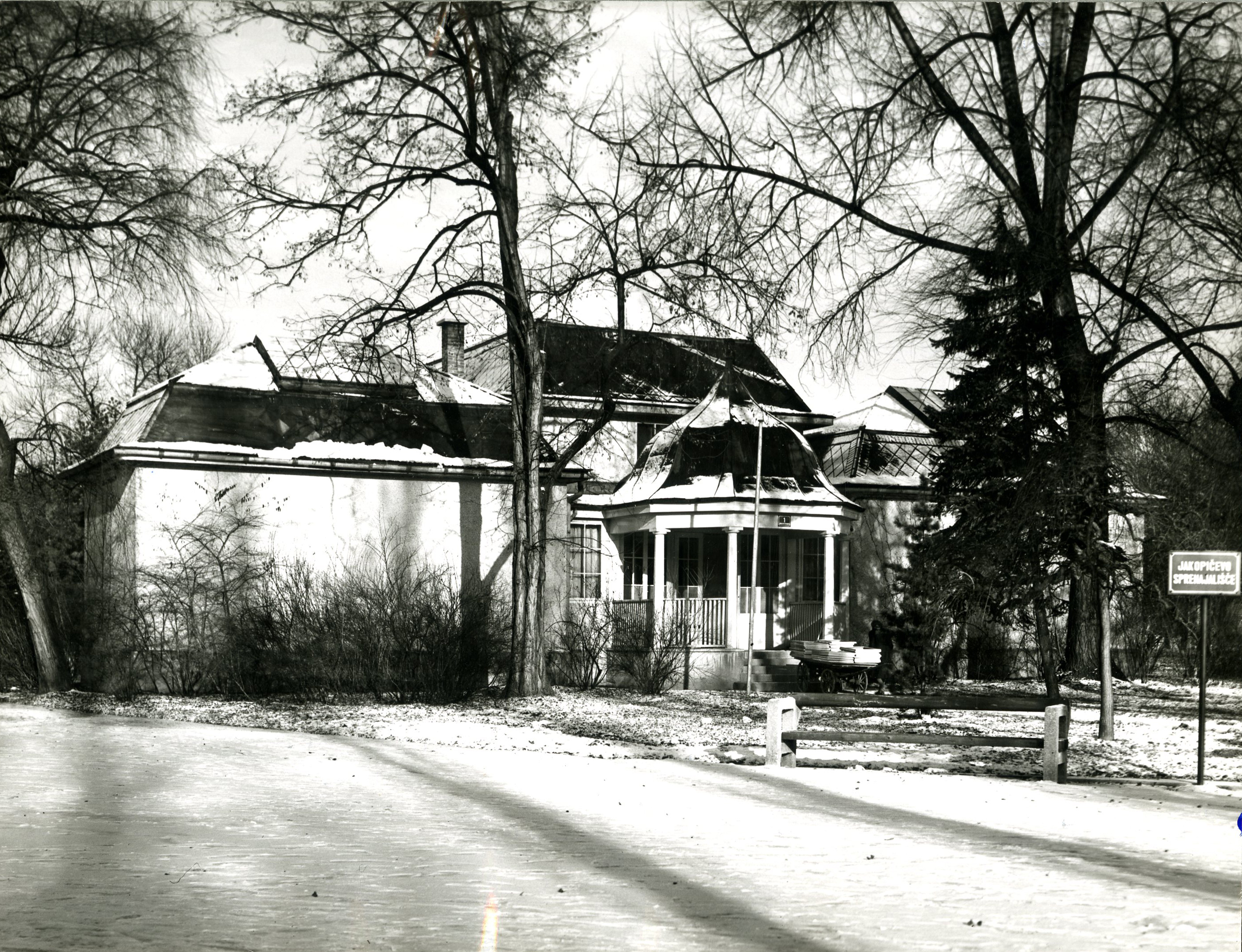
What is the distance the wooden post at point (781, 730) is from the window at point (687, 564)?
48.7 feet

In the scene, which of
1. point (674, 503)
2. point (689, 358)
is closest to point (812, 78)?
point (689, 358)

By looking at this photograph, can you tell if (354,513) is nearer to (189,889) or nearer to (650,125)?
(650,125)

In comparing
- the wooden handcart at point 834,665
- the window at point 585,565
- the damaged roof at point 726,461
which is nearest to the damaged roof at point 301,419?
the window at point 585,565

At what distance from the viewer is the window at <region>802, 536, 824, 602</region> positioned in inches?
1160

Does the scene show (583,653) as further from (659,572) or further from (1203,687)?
(1203,687)

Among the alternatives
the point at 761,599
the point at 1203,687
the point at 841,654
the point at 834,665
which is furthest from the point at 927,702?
the point at 761,599

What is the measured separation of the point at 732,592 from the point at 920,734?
12820 mm

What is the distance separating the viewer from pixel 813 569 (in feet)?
97.1

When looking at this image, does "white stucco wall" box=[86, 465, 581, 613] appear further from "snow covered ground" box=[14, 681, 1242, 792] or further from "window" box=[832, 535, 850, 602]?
"window" box=[832, 535, 850, 602]

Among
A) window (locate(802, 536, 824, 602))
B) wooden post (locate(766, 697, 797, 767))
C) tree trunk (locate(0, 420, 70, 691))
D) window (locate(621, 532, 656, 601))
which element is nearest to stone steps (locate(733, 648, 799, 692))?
window (locate(802, 536, 824, 602))

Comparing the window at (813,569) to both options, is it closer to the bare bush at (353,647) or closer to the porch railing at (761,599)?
the porch railing at (761,599)

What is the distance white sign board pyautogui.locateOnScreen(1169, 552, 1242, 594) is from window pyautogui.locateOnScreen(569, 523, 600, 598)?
16.7 meters

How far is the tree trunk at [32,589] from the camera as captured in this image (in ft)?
74.7

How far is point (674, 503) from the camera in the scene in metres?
27.2
